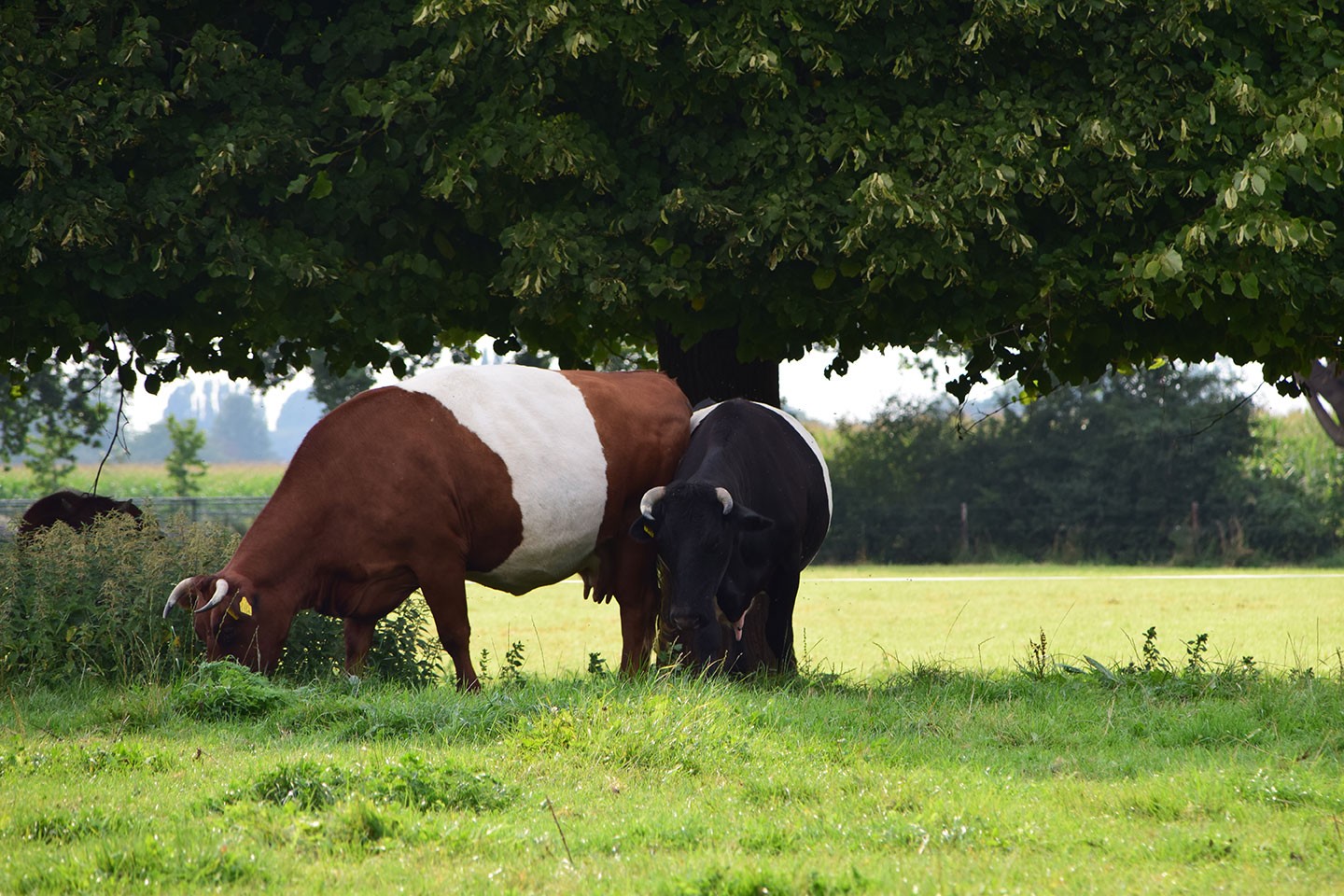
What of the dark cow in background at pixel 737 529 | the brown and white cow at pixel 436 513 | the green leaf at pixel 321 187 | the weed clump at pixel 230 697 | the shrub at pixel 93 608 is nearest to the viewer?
the weed clump at pixel 230 697

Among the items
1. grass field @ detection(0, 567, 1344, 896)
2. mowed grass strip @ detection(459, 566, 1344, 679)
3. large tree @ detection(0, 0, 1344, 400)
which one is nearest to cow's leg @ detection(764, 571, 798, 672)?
mowed grass strip @ detection(459, 566, 1344, 679)

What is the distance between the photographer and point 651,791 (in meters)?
6.35

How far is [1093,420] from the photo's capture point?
38.7 meters

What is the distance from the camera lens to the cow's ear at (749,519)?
359 inches

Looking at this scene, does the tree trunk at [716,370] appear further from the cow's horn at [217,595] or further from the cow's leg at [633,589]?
the cow's horn at [217,595]

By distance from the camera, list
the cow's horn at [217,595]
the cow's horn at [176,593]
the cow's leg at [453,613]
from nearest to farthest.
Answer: the cow's horn at [217,595] < the cow's horn at [176,593] < the cow's leg at [453,613]

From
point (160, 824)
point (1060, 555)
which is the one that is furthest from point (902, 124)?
point (1060, 555)

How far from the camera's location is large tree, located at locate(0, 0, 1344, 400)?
10.2 metres

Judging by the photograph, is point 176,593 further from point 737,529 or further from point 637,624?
point 737,529

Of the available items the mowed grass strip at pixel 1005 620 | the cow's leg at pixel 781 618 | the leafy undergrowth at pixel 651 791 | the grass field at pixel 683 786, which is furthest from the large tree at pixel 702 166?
the leafy undergrowth at pixel 651 791

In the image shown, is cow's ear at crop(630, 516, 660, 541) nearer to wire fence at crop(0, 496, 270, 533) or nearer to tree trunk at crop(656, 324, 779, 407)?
tree trunk at crop(656, 324, 779, 407)

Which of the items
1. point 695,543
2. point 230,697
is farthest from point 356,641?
point 695,543

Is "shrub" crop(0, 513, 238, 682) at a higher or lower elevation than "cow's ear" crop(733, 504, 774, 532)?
lower

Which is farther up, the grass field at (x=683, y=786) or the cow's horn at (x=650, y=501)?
the cow's horn at (x=650, y=501)
